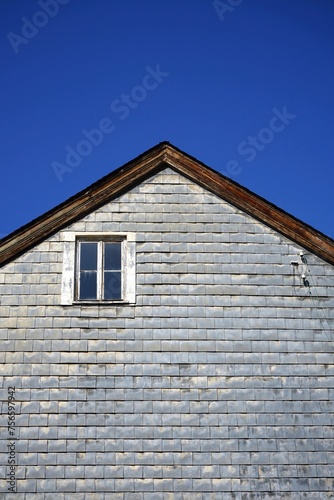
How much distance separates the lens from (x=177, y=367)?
1300 centimetres

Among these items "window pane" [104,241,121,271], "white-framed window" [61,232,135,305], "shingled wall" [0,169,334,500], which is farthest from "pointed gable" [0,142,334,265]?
"window pane" [104,241,121,271]

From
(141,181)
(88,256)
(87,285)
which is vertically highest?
(141,181)

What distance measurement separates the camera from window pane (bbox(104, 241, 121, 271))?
13781 mm

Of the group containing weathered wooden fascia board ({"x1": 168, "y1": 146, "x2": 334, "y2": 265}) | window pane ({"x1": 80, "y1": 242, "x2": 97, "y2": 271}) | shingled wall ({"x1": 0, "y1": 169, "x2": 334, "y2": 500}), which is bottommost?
shingled wall ({"x1": 0, "y1": 169, "x2": 334, "y2": 500})

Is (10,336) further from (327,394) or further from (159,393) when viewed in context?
(327,394)

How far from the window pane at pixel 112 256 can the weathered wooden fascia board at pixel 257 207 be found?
6.64 ft

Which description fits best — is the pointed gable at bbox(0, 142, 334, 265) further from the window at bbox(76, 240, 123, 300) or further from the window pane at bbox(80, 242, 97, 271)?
the window at bbox(76, 240, 123, 300)

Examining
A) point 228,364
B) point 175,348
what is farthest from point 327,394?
point 175,348

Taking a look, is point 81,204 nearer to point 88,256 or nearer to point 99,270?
point 88,256

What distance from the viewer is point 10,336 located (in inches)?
518

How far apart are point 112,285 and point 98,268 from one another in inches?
16.9

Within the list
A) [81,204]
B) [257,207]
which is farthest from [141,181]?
[257,207]

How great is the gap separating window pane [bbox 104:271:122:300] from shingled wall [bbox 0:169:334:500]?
28 cm

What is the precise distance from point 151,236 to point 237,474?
4.62 metres
